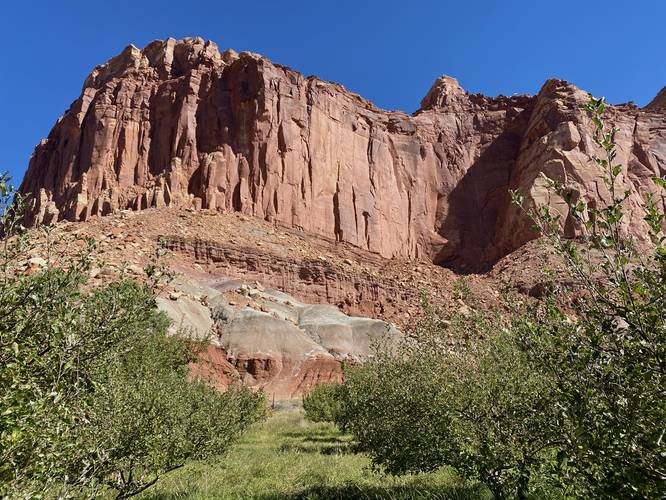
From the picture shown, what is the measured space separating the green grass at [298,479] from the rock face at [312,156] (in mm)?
55312

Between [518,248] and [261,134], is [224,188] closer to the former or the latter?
[261,134]

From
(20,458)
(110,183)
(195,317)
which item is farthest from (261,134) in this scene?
(20,458)

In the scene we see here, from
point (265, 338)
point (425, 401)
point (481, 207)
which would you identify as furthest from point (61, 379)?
point (481, 207)

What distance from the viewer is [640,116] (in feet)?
291

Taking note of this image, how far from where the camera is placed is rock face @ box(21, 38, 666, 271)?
74.5 m

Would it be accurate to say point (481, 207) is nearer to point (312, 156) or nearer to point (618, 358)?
point (312, 156)

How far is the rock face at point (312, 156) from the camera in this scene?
74.5 m

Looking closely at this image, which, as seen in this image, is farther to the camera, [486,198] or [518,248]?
[486,198]

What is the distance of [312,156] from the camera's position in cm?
8169

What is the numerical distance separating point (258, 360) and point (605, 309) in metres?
41.5

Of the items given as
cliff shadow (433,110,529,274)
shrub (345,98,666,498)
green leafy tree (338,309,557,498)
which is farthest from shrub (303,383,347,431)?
cliff shadow (433,110,529,274)

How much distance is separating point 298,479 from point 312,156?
71362 mm

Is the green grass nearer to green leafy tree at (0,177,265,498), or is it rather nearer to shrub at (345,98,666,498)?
shrub at (345,98,666,498)

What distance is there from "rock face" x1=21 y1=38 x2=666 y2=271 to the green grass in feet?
181
